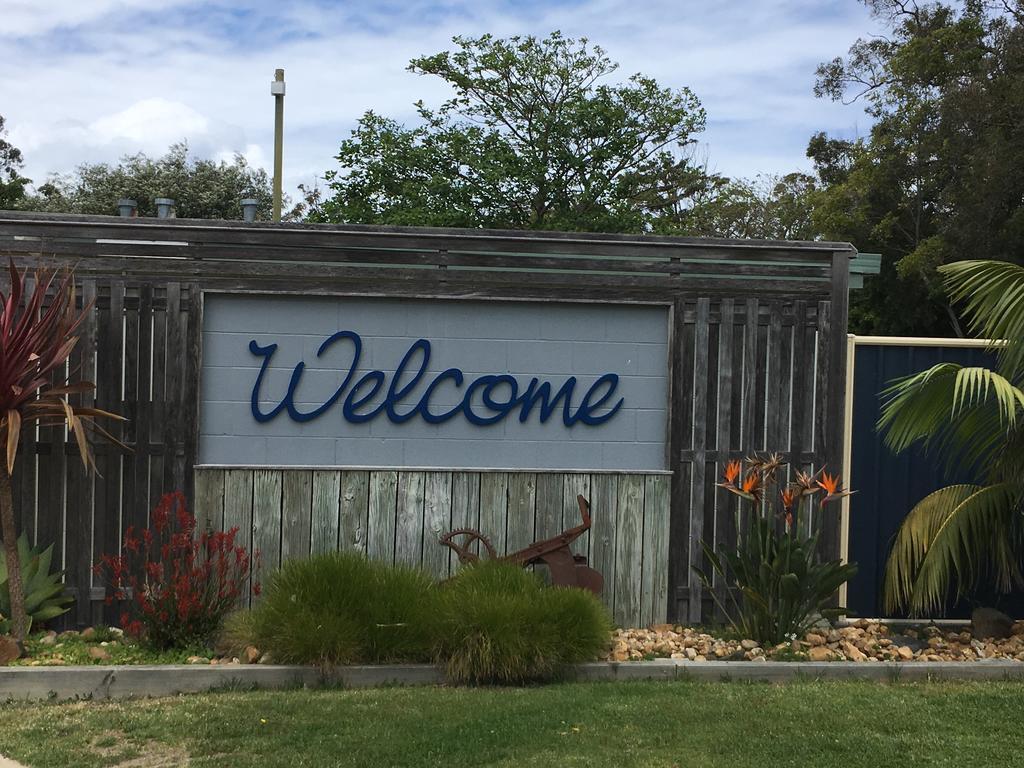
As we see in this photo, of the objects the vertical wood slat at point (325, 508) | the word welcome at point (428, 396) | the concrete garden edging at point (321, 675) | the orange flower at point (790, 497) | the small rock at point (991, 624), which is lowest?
the concrete garden edging at point (321, 675)

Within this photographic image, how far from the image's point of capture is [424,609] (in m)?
6.80

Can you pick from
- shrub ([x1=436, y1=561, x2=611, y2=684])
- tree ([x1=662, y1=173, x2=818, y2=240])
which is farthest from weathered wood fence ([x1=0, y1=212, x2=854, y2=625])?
tree ([x1=662, y1=173, x2=818, y2=240])

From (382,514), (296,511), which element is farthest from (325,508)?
(382,514)

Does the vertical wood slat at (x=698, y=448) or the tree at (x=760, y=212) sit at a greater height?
the tree at (x=760, y=212)

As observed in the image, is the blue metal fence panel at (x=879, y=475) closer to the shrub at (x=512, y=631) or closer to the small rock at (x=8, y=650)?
A: the shrub at (x=512, y=631)

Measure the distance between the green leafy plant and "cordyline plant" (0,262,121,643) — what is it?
6.1 inches

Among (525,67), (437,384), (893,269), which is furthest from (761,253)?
(893,269)

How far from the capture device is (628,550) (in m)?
8.09

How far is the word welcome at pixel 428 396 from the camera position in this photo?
7.94m

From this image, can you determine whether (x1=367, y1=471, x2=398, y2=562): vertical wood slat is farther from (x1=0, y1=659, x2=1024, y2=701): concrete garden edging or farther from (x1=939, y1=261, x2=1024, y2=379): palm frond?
(x1=939, y1=261, x2=1024, y2=379): palm frond

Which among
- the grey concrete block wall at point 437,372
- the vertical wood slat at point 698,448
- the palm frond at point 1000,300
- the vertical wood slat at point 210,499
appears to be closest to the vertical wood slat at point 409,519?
the grey concrete block wall at point 437,372

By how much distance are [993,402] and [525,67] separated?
71.0ft

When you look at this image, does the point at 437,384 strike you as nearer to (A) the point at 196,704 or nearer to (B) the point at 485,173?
(A) the point at 196,704

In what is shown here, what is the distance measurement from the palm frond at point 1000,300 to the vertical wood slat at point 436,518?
3.66 meters
